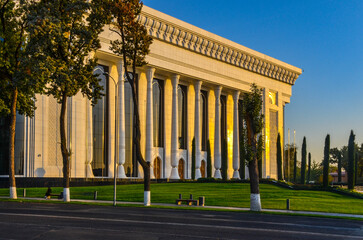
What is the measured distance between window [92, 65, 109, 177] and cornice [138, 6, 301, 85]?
8.87 meters

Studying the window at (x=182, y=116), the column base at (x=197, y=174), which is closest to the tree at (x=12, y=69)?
the window at (x=182, y=116)

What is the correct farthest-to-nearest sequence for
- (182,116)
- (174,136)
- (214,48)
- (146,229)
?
(214,48), (182,116), (174,136), (146,229)

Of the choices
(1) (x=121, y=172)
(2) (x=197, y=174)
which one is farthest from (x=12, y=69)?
(2) (x=197, y=174)

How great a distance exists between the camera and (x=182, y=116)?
68.0m

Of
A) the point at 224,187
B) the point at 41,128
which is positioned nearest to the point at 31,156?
the point at 41,128

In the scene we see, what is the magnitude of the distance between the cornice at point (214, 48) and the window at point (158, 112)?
613 centimetres

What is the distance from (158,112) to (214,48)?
528 inches

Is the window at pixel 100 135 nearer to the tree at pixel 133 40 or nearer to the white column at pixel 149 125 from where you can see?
the white column at pixel 149 125

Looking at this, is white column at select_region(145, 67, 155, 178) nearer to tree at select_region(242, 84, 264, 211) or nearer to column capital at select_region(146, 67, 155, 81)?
column capital at select_region(146, 67, 155, 81)

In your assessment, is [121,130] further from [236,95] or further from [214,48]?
[236,95]

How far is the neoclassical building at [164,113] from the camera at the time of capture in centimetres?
4878

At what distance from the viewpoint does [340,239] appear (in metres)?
16.8

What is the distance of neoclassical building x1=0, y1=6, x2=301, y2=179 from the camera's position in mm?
48781

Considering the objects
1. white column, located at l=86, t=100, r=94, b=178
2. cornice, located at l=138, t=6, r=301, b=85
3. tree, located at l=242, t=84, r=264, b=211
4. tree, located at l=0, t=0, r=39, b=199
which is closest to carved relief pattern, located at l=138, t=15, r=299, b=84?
cornice, located at l=138, t=6, r=301, b=85
